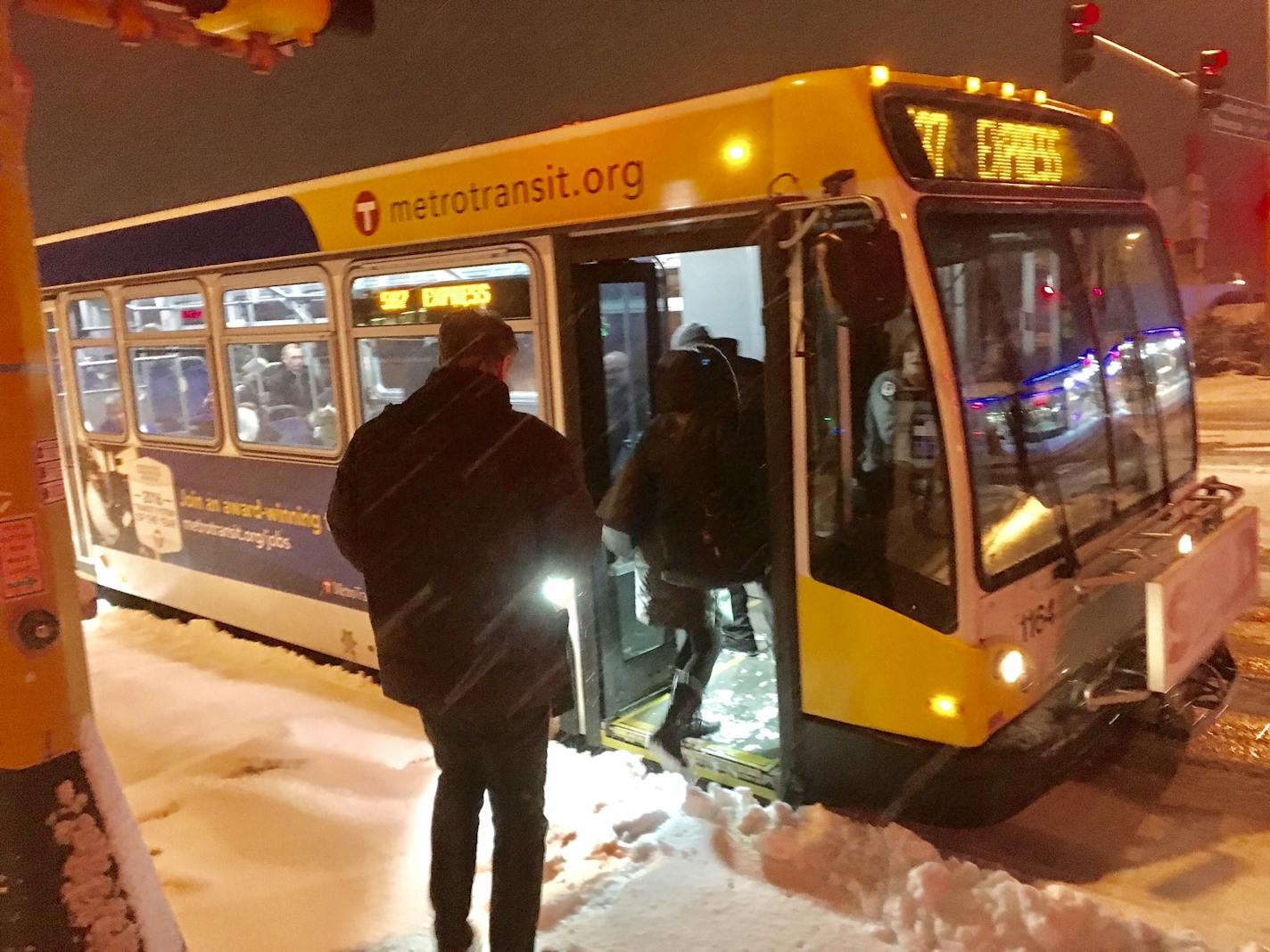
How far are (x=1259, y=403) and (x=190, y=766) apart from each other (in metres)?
17.5

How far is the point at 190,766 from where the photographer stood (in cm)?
498

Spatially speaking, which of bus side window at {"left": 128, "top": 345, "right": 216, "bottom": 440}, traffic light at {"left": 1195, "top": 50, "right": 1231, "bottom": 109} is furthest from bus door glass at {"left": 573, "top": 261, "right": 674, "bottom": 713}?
traffic light at {"left": 1195, "top": 50, "right": 1231, "bottom": 109}

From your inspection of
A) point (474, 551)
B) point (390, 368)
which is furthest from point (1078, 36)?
point (474, 551)

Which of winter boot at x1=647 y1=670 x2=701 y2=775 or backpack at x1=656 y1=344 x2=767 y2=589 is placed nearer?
backpack at x1=656 y1=344 x2=767 y2=589

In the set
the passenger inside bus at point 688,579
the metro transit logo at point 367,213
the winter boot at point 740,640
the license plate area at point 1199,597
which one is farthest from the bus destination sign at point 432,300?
the license plate area at point 1199,597

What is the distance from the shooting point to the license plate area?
11.8 ft

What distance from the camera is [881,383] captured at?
3.53 m

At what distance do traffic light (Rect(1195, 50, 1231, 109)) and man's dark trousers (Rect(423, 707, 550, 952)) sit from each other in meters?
13.6

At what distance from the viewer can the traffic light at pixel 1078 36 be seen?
438 inches

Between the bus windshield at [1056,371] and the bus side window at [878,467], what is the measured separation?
0.43ft

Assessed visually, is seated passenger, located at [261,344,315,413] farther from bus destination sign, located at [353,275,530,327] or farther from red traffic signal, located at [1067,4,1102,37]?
red traffic signal, located at [1067,4,1102,37]

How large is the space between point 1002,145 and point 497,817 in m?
2.88

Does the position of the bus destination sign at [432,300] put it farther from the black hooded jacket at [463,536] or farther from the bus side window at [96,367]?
the bus side window at [96,367]

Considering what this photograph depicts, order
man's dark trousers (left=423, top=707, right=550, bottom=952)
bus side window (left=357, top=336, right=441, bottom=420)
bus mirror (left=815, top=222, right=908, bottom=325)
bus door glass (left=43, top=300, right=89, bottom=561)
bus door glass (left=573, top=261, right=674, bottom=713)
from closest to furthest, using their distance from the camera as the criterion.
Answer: man's dark trousers (left=423, top=707, right=550, bottom=952) → bus mirror (left=815, top=222, right=908, bottom=325) → bus door glass (left=573, top=261, right=674, bottom=713) → bus side window (left=357, top=336, right=441, bottom=420) → bus door glass (left=43, top=300, right=89, bottom=561)
